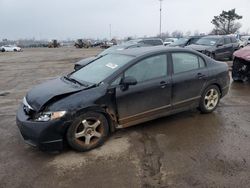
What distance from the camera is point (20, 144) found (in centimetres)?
456

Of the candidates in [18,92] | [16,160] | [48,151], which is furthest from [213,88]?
[18,92]

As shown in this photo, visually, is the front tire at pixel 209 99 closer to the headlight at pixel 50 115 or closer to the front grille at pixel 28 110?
the headlight at pixel 50 115

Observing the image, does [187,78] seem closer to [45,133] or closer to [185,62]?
[185,62]

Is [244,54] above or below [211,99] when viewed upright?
above

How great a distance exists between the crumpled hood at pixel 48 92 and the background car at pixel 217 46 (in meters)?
12.0

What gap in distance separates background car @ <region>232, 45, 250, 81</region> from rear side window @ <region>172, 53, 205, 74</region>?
365cm

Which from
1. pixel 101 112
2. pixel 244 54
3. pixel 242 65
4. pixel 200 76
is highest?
pixel 244 54

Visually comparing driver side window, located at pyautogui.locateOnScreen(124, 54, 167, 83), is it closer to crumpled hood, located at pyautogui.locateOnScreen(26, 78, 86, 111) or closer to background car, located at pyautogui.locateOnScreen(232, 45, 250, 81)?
crumpled hood, located at pyautogui.locateOnScreen(26, 78, 86, 111)

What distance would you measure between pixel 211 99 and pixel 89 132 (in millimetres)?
2975

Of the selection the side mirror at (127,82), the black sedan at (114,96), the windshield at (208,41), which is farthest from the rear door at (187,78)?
the windshield at (208,41)

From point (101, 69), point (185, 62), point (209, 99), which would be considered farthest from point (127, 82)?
point (209, 99)

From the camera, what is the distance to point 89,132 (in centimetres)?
423

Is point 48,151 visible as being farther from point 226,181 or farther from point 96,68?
point 226,181

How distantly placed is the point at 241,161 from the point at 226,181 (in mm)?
640
